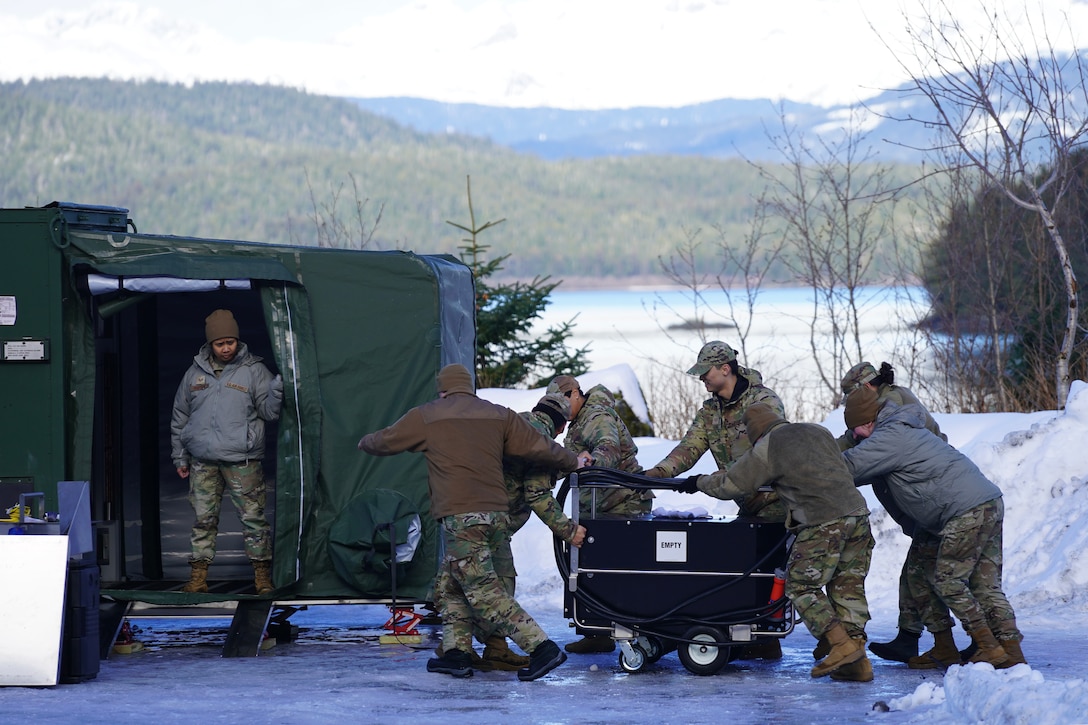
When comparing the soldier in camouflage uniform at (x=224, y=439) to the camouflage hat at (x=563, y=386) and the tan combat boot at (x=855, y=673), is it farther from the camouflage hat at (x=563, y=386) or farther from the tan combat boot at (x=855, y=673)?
the tan combat boot at (x=855, y=673)

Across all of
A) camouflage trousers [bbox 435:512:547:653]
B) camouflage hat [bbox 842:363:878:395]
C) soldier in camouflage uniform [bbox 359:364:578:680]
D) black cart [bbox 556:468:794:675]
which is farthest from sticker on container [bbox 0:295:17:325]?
camouflage hat [bbox 842:363:878:395]

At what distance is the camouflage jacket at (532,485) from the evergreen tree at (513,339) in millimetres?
7418

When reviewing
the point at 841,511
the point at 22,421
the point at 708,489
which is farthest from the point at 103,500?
the point at 841,511

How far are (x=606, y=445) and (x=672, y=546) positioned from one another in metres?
0.77

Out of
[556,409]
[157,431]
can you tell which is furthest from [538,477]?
[157,431]

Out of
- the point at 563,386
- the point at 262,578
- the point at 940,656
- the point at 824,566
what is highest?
the point at 563,386

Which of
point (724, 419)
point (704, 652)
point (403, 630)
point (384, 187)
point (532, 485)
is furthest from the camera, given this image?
point (384, 187)

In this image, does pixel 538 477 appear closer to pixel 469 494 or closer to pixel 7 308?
pixel 469 494

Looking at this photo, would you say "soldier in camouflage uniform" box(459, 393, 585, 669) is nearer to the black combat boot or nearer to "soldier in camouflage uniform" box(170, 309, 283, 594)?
"soldier in camouflage uniform" box(170, 309, 283, 594)

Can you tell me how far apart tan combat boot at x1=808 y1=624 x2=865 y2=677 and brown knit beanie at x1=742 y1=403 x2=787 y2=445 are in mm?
1059

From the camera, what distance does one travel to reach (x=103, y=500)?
8805 mm

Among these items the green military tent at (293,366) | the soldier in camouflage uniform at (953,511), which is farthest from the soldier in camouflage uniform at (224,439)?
the soldier in camouflage uniform at (953,511)

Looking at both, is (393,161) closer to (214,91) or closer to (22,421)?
(214,91)

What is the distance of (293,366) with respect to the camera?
791cm
